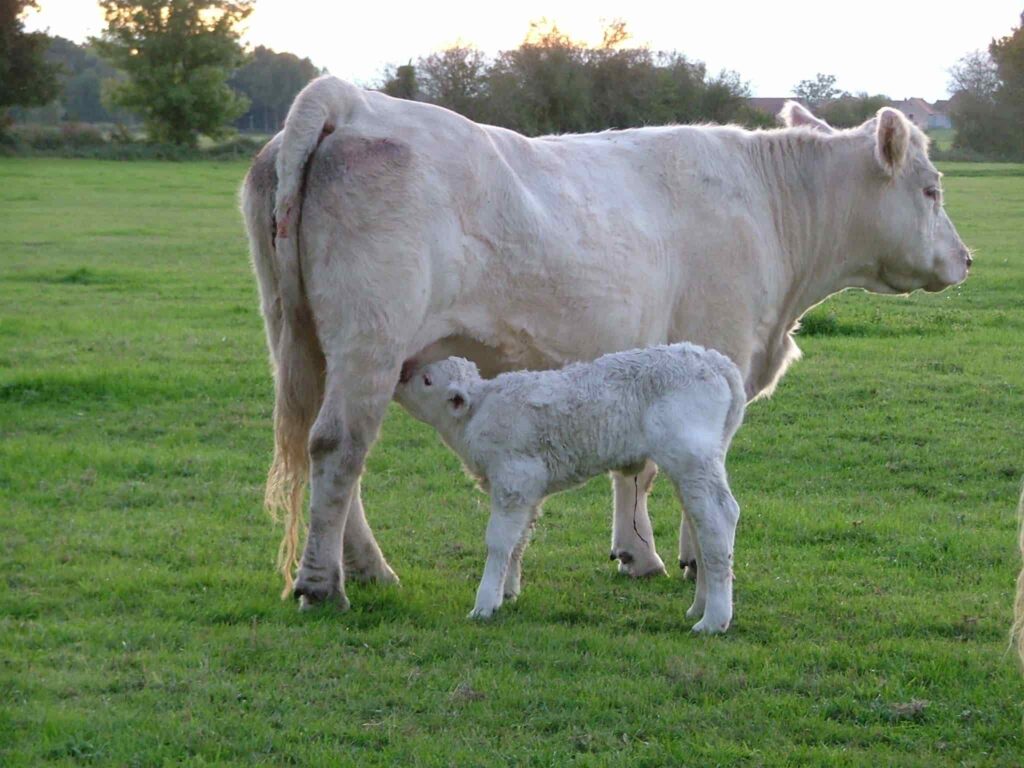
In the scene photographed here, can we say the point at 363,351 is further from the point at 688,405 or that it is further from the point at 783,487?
the point at 783,487

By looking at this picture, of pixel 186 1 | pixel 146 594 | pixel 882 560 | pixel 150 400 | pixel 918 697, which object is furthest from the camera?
pixel 186 1

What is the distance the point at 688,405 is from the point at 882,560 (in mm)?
1768

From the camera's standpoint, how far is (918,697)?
4.92 m

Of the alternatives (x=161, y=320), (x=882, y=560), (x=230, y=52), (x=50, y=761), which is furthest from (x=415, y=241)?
(x=230, y=52)

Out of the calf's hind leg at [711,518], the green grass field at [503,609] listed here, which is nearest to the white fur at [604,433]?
the calf's hind leg at [711,518]

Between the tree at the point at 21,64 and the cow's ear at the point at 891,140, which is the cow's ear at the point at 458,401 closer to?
the cow's ear at the point at 891,140

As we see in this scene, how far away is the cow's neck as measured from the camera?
7355 mm

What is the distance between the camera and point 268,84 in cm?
7912

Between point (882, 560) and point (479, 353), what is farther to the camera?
point (882, 560)

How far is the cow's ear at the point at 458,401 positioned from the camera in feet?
19.0

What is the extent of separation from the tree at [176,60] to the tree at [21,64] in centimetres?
611

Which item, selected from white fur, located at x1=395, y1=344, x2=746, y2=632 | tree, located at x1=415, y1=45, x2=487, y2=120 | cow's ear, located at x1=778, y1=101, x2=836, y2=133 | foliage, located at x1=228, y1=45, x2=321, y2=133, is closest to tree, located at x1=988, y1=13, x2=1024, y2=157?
tree, located at x1=415, y1=45, x2=487, y2=120

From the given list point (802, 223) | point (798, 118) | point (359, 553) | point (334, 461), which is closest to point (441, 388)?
point (334, 461)

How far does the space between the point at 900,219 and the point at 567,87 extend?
3900cm
